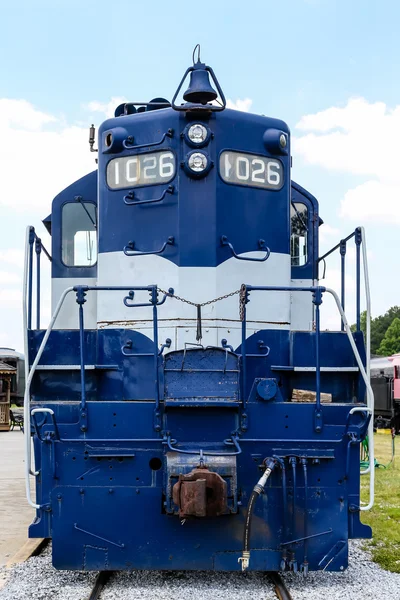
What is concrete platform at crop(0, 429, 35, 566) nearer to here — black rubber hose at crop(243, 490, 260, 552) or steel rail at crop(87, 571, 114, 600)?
steel rail at crop(87, 571, 114, 600)

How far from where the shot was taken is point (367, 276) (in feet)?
18.6

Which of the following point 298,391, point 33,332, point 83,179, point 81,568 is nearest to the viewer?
point 81,568

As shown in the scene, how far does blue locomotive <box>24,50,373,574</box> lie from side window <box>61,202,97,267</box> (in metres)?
0.01

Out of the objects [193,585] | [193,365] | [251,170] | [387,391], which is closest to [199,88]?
[251,170]

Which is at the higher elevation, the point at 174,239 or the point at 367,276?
the point at 174,239

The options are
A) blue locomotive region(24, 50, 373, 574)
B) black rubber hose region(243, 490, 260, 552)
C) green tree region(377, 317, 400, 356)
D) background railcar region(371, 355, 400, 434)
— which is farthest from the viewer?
green tree region(377, 317, 400, 356)

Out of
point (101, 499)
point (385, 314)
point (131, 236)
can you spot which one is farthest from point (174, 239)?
point (385, 314)

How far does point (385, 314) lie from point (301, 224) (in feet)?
250

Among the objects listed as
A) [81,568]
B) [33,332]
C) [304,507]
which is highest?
[33,332]

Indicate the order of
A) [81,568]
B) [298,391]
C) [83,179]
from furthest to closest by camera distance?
1. [83,179]
2. [298,391]
3. [81,568]

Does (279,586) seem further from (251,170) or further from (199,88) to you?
(199,88)

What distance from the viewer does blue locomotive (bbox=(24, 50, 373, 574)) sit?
502 centimetres

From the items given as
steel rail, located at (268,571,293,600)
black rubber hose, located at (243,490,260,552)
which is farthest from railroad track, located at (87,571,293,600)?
black rubber hose, located at (243,490,260,552)

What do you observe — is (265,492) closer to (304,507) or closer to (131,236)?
(304,507)
